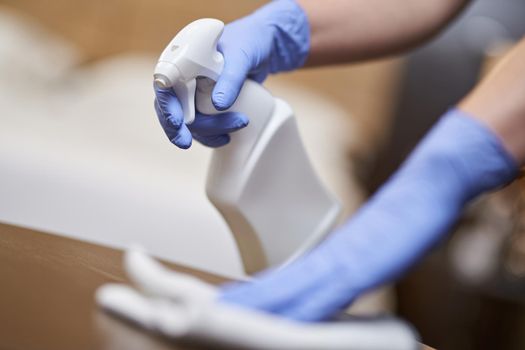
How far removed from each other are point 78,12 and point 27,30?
217 mm

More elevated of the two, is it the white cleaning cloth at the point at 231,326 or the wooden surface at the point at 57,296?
the wooden surface at the point at 57,296

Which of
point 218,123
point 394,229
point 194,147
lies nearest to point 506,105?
point 394,229

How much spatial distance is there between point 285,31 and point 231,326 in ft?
1.74

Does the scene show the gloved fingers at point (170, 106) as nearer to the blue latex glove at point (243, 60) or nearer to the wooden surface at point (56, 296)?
the blue latex glove at point (243, 60)

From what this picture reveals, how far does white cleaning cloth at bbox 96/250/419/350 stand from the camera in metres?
0.63

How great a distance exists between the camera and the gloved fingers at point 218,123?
938 mm

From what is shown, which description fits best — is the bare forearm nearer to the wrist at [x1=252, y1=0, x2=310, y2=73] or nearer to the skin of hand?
the wrist at [x1=252, y1=0, x2=310, y2=73]

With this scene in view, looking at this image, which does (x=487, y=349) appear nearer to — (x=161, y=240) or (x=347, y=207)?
(x=347, y=207)

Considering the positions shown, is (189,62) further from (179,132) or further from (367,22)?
(367,22)

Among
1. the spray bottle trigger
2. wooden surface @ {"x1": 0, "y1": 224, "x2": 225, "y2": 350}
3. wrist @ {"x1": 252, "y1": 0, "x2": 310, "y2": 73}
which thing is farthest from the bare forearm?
wooden surface @ {"x1": 0, "y1": 224, "x2": 225, "y2": 350}

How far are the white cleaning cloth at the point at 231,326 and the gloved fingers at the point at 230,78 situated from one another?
259mm

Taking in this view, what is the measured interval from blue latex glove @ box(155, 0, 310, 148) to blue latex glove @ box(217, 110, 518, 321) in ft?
0.73

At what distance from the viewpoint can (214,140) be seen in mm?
972

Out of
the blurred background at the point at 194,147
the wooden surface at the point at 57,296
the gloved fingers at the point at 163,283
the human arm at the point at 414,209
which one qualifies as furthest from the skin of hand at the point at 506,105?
the blurred background at the point at 194,147
